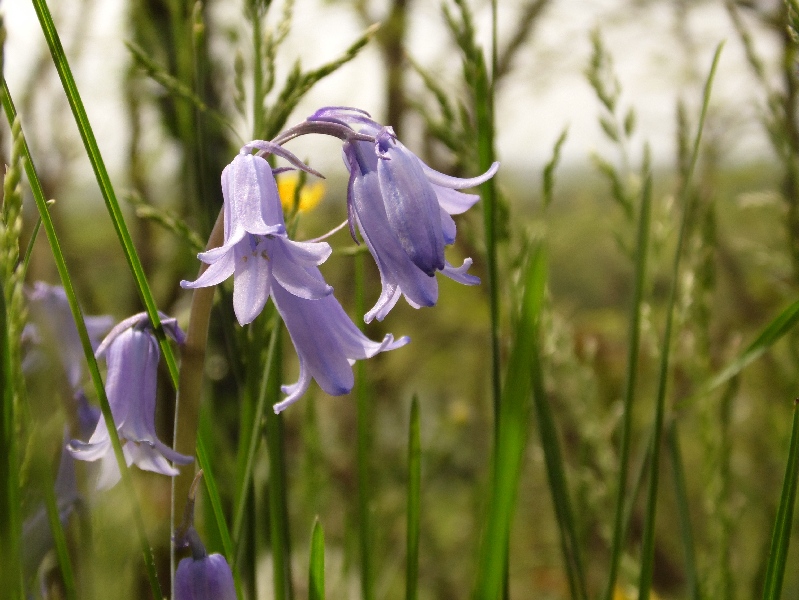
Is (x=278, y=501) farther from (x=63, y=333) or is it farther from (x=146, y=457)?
(x=63, y=333)

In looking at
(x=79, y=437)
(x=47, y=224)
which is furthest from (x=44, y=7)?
(x=79, y=437)

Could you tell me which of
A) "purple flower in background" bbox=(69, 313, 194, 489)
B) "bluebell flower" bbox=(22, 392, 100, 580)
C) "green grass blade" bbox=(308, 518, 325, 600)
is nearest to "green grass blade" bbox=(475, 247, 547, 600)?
"green grass blade" bbox=(308, 518, 325, 600)

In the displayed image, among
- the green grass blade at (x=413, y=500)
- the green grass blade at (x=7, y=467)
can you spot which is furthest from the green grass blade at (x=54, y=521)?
the green grass blade at (x=413, y=500)

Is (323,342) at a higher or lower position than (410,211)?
lower

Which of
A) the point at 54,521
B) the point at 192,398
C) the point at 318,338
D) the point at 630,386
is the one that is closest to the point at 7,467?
the point at 54,521

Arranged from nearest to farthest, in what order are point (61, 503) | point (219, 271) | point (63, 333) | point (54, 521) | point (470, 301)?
point (54, 521) < point (219, 271) < point (61, 503) < point (63, 333) < point (470, 301)

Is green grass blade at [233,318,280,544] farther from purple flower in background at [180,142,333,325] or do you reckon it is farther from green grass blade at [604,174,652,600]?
green grass blade at [604,174,652,600]
